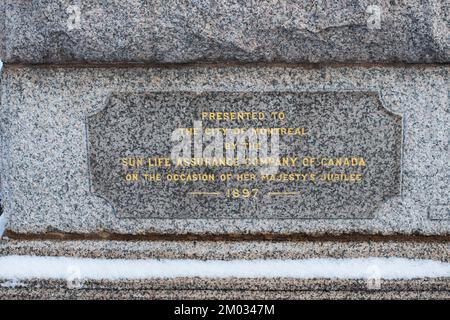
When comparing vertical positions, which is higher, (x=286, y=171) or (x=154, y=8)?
(x=154, y=8)

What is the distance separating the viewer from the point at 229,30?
8.45ft

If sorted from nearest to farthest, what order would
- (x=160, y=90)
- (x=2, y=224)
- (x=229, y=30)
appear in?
(x=229, y=30)
(x=160, y=90)
(x=2, y=224)

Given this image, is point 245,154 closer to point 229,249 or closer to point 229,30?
point 229,249

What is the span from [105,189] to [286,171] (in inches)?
32.0

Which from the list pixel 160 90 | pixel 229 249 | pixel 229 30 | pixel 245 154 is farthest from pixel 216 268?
pixel 229 30

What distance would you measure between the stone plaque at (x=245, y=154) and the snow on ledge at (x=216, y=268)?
0.68 feet

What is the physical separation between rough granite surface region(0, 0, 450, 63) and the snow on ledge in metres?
0.89

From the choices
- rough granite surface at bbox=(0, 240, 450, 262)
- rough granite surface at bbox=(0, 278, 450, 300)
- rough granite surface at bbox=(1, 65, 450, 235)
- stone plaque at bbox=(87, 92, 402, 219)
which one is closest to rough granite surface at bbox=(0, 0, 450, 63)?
rough granite surface at bbox=(1, 65, 450, 235)

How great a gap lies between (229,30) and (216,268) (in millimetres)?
1034

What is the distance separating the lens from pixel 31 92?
2719 mm

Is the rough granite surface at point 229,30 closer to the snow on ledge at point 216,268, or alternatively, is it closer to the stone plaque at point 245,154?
the stone plaque at point 245,154

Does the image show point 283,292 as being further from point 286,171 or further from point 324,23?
point 324,23

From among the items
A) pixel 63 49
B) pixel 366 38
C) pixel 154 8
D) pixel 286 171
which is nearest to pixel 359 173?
pixel 286 171
